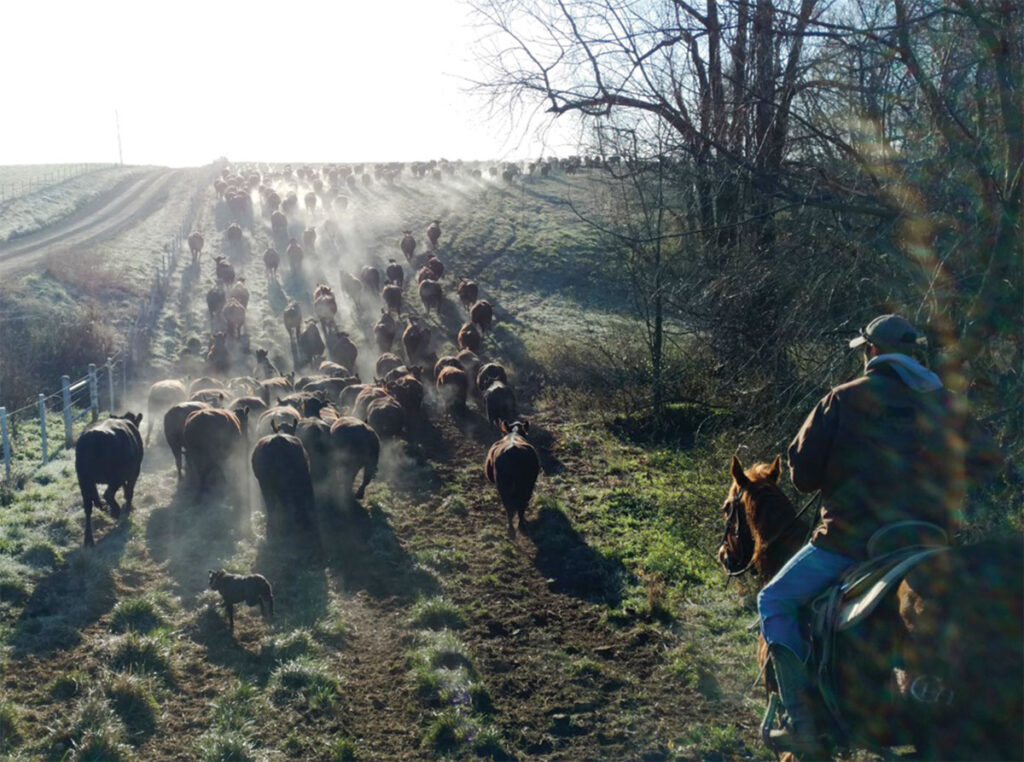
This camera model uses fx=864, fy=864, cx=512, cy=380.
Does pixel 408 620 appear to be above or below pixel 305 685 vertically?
below

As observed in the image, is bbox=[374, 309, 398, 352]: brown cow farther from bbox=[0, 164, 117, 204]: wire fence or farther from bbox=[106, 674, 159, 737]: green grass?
bbox=[0, 164, 117, 204]: wire fence

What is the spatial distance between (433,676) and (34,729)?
316 cm

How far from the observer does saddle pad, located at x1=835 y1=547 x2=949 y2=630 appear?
402cm

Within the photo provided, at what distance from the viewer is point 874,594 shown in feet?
13.6

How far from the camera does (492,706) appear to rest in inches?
287

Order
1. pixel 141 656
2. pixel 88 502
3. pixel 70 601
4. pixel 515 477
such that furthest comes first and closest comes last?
pixel 515 477
pixel 88 502
pixel 70 601
pixel 141 656

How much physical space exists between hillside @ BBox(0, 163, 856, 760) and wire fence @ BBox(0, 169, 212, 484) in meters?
1.12

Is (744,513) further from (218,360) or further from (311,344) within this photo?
(311,344)

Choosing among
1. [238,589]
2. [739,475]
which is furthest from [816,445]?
[238,589]

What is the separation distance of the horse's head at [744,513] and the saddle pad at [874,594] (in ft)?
6.49

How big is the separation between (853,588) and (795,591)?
1.55 feet

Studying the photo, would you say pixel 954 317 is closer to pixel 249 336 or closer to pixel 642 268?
pixel 642 268

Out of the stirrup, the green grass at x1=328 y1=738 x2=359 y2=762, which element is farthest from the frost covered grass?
the stirrup

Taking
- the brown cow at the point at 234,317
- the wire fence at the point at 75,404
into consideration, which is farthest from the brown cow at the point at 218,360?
the brown cow at the point at 234,317
